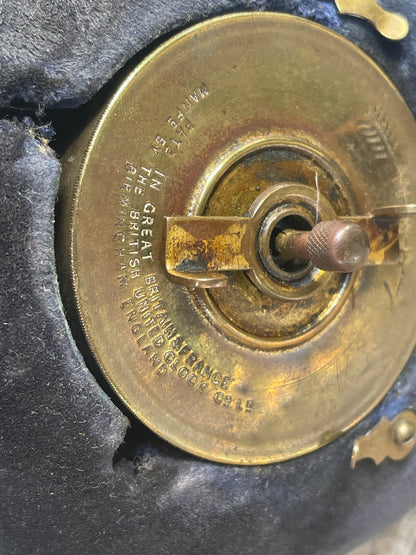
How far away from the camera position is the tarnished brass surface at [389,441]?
0.84m

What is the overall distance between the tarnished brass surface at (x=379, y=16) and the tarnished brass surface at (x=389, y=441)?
50cm

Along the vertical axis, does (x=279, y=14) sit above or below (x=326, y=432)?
above

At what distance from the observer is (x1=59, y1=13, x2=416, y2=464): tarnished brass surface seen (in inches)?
24.3

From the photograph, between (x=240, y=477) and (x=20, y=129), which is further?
(x=240, y=477)

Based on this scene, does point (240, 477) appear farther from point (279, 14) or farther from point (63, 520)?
point (279, 14)

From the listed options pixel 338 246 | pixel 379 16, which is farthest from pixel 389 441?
pixel 379 16

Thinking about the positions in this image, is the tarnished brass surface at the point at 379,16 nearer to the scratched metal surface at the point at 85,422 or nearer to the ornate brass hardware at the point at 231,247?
the scratched metal surface at the point at 85,422

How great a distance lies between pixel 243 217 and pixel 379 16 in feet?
1.07

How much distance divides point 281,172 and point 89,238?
237mm

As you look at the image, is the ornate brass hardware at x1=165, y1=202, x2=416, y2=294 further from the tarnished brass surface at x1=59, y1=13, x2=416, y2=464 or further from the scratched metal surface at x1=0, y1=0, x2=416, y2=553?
the scratched metal surface at x1=0, y1=0, x2=416, y2=553

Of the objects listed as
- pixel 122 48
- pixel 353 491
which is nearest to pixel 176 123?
pixel 122 48

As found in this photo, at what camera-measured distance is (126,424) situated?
670mm

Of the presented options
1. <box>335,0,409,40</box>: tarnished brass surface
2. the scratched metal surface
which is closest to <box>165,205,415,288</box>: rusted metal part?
the scratched metal surface

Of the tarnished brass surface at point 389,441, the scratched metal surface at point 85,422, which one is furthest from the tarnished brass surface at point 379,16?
the tarnished brass surface at point 389,441
